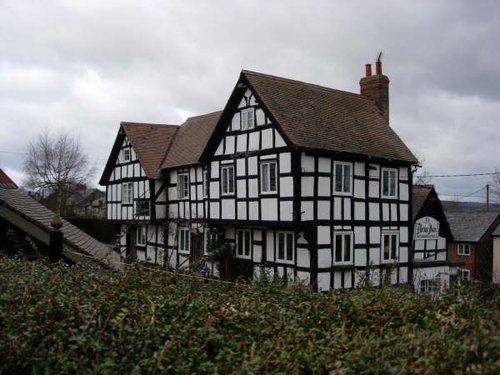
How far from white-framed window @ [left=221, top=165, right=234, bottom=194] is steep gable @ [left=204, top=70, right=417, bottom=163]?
1.99 m

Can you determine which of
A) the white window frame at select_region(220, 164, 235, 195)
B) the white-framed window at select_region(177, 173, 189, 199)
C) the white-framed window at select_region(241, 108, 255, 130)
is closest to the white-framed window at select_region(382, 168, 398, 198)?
the white-framed window at select_region(241, 108, 255, 130)

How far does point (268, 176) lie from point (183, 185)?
25.1 ft

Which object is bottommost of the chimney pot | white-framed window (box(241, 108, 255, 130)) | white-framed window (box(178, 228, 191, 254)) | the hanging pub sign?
white-framed window (box(178, 228, 191, 254))

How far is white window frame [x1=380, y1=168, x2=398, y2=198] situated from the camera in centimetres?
2259

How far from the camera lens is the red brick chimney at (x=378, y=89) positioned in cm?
2612

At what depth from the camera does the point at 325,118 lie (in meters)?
21.9

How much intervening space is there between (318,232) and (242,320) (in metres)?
15.2

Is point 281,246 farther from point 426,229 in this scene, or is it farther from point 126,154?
point 126,154

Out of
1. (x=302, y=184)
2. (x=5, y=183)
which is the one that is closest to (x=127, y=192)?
(x=302, y=184)

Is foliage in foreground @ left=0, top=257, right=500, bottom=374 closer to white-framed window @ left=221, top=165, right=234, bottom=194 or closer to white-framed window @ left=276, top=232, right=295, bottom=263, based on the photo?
white-framed window @ left=276, top=232, right=295, bottom=263

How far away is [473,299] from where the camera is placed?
539cm

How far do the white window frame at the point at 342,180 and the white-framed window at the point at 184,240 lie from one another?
9.36m

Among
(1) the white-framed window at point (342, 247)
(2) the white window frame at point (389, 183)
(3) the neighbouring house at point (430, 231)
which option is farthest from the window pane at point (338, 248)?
(3) the neighbouring house at point (430, 231)

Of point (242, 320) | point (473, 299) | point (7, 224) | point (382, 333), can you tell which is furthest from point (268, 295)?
point (7, 224)
